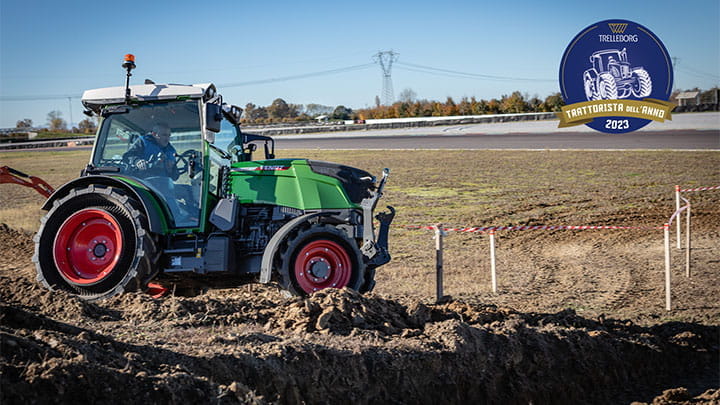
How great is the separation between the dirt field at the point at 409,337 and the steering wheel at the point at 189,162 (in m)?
1.50

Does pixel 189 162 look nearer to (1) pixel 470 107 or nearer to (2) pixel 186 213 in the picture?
(2) pixel 186 213

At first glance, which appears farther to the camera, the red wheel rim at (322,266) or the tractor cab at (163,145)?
the tractor cab at (163,145)

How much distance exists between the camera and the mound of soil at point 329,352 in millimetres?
4062

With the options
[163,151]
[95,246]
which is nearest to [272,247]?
[163,151]

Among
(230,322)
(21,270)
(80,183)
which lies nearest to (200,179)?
(80,183)

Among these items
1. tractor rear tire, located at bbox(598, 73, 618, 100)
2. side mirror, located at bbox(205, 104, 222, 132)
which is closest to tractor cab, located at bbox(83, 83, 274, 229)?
side mirror, located at bbox(205, 104, 222, 132)

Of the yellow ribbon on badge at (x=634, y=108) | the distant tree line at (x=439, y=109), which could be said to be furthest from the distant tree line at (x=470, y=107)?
the yellow ribbon on badge at (x=634, y=108)

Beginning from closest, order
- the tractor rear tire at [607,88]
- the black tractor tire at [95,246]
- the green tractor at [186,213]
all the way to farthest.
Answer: the black tractor tire at [95,246] < the green tractor at [186,213] < the tractor rear tire at [607,88]

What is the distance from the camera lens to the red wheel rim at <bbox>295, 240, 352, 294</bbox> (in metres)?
7.37

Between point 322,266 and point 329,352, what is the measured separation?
230 centimetres

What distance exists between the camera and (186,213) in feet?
24.5

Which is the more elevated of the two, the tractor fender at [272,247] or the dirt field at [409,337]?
the tractor fender at [272,247]

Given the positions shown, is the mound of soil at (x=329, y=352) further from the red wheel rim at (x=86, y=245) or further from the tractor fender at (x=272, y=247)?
the red wheel rim at (x=86, y=245)

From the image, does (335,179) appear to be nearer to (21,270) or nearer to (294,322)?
(294,322)
